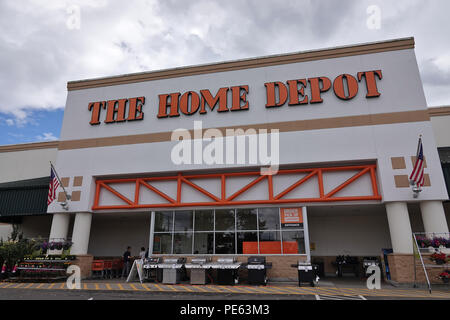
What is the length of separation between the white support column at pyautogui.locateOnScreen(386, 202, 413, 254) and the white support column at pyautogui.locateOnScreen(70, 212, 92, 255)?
1728 centimetres

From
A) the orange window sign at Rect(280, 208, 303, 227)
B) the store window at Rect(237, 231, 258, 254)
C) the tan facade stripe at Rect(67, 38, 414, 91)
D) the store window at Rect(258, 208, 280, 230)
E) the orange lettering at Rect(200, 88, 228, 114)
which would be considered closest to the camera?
the orange window sign at Rect(280, 208, 303, 227)

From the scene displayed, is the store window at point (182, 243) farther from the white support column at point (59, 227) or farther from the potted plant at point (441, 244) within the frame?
the potted plant at point (441, 244)

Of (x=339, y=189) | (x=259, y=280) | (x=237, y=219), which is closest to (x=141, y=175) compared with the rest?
(x=237, y=219)

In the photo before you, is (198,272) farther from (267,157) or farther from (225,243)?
(267,157)

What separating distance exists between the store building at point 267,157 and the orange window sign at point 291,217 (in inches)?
2.1

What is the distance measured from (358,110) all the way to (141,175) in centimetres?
1326

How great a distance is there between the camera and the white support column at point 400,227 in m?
14.7

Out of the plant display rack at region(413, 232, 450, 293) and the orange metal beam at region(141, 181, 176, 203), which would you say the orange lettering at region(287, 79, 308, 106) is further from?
the orange metal beam at region(141, 181, 176, 203)

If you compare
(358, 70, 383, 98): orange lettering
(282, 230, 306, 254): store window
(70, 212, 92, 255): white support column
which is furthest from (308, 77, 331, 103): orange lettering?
(70, 212, 92, 255): white support column

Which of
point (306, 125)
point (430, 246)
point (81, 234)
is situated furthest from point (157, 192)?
point (430, 246)

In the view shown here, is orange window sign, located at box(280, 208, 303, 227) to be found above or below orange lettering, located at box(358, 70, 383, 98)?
below

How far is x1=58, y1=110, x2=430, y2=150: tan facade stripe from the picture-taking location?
633 inches

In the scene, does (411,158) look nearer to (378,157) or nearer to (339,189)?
(378,157)

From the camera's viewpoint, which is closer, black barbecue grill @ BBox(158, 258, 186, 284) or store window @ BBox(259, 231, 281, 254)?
black barbecue grill @ BBox(158, 258, 186, 284)
